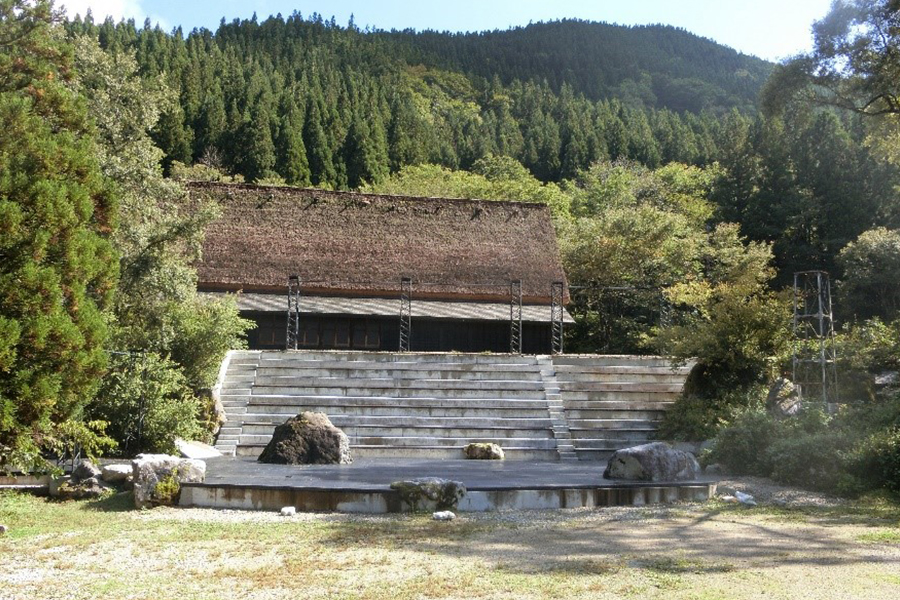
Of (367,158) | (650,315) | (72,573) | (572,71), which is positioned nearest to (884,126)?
(650,315)

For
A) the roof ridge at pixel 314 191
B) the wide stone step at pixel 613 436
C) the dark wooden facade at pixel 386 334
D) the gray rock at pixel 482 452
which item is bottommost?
the gray rock at pixel 482 452

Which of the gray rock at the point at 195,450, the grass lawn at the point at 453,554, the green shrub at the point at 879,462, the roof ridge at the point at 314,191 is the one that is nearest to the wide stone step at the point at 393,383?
the gray rock at the point at 195,450

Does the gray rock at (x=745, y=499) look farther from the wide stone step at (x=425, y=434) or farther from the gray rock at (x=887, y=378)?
the gray rock at (x=887, y=378)

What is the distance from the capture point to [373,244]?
85.4 feet

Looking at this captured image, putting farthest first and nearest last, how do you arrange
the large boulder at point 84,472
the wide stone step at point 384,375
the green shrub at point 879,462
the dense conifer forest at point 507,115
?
the dense conifer forest at point 507,115 → the wide stone step at point 384,375 → the green shrub at point 879,462 → the large boulder at point 84,472

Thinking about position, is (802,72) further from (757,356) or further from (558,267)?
(558,267)

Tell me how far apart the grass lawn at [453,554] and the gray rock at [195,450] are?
12.4 ft

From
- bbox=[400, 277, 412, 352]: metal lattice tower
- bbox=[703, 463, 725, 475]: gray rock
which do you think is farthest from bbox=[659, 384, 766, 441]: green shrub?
bbox=[400, 277, 412, 352]: metal lattice tower

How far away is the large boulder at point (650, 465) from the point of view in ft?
34.0

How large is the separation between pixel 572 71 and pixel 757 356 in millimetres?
94849

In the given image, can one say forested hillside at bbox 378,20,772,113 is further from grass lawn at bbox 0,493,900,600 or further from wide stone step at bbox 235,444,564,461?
grass lawn at bbox 0,493,900,600

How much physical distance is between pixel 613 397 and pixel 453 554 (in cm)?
1085

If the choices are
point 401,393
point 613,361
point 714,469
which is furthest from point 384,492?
point 613,361

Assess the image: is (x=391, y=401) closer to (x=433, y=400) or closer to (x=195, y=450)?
(x=433, y=400)
